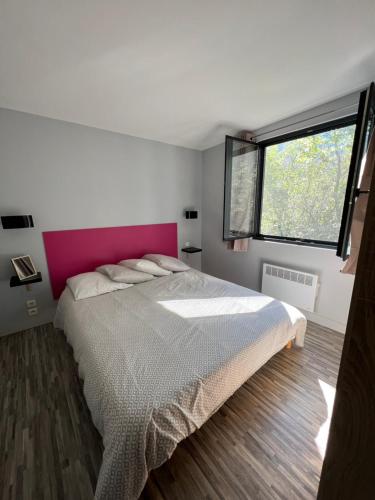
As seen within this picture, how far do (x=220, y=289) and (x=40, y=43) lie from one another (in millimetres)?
2419

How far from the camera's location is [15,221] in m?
2.02

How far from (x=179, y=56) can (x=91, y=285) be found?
2.15 metres

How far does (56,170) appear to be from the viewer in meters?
2.29

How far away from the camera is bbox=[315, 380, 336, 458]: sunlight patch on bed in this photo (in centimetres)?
122

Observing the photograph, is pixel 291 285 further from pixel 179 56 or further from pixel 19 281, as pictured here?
pixel 19 281

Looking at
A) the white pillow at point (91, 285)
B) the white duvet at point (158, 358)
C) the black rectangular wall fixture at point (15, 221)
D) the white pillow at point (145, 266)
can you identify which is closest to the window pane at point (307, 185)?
the white duvet at point (158, 358)

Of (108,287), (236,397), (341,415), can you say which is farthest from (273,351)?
(108,287)

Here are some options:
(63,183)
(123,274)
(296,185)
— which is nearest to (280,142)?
(296,185)

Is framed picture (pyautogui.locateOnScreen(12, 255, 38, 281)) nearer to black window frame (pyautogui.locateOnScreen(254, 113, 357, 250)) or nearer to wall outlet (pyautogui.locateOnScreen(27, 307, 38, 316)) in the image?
wall outlet (pyautogui.locateOnScreen(27, 307, 38, 316))

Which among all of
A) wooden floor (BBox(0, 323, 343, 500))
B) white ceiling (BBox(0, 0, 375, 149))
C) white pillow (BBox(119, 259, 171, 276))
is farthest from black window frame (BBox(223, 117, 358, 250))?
wooden floor (BBox(0, 323, 343, 500))

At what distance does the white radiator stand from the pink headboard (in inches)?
65.9

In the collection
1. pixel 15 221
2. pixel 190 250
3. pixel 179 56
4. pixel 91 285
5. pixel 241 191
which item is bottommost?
pixel 91 285

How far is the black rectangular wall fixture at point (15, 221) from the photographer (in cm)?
199

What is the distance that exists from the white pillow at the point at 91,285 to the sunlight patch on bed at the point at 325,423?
2031mm
